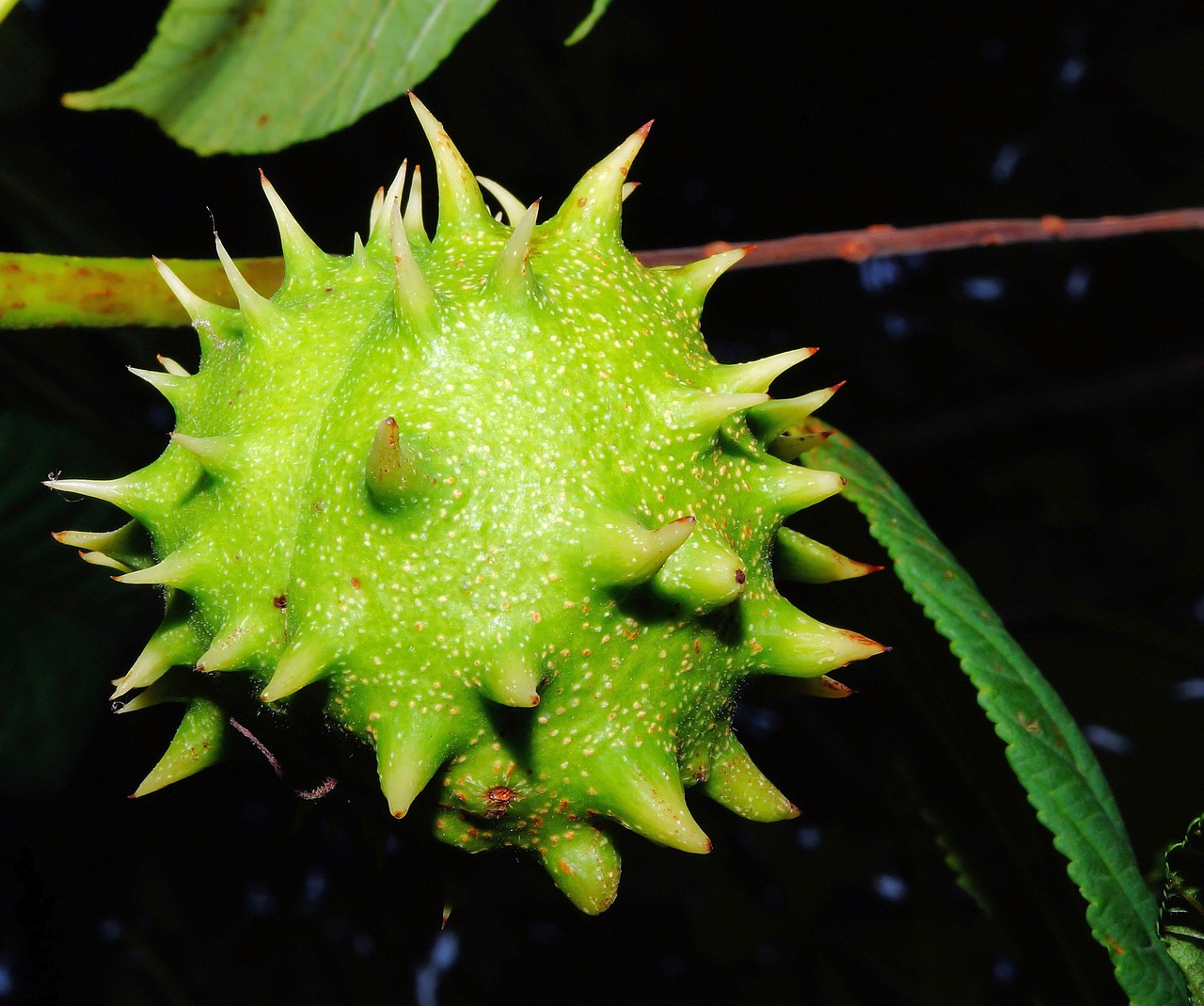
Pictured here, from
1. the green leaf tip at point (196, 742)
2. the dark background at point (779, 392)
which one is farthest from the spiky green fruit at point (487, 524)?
the dark background at point (779, 392)

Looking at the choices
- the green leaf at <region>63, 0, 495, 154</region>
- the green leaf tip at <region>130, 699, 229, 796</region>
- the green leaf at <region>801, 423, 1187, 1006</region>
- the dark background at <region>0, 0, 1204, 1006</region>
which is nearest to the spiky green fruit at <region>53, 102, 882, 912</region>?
the green leaf tip at <region>130, 699, 229, 796</region>

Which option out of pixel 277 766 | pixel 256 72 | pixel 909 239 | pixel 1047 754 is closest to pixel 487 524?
pixel 277 766

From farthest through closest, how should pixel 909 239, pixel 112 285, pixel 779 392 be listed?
pixel 779 392
pixel 909 239
pixel 112 285

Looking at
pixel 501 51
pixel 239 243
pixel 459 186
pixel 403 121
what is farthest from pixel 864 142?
pixel 459 186

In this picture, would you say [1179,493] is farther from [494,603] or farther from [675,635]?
[494,603]

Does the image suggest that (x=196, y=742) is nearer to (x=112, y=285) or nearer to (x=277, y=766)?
(x=277, y=766)

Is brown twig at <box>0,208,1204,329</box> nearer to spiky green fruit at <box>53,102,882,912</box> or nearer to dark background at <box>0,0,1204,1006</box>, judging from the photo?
spiky green fruit at <box>53,102,882,912</box>

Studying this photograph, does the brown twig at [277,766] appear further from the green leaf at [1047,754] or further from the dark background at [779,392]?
the dark background at [779,392]

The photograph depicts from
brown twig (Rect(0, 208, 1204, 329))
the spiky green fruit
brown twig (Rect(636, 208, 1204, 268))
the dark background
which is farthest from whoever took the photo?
the dark background
